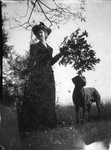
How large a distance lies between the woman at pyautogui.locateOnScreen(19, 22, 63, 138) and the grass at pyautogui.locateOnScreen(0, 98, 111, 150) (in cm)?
8

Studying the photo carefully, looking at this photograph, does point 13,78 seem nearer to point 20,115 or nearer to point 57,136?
point 20,115

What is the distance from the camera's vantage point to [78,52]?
228cm

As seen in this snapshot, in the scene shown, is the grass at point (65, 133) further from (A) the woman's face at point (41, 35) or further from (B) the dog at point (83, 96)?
(A) the woman's face at point (41, 35)

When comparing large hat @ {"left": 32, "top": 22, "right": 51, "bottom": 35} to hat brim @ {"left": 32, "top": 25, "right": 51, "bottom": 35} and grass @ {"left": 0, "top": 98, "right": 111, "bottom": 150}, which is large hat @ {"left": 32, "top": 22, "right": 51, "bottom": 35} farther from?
grass @ {"left": 0, "top": 98, "right": 111, "bottom": 150}

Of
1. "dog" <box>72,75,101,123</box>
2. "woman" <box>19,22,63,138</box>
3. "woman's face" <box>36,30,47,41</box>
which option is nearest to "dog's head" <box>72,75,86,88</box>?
"dog" <box>72,75,101,123</box>

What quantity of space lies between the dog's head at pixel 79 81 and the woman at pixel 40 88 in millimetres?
220

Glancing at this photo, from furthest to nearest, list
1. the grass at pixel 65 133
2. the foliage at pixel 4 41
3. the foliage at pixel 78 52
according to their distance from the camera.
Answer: the foliage at pixel 4 41
the foliage at pixel 78 52
the grass at pixel 65 133

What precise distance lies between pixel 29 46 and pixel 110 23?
0.86 m

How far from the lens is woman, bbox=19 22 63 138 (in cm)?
220

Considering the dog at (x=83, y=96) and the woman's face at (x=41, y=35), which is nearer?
the dog at (x=83, y=96)

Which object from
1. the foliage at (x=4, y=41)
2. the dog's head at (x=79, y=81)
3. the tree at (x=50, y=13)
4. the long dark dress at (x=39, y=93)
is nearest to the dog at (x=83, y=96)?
the dog's head at (x=79, y=81)

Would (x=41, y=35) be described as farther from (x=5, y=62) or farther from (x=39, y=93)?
(x=39, y=93)

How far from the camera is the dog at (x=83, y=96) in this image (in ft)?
7.14

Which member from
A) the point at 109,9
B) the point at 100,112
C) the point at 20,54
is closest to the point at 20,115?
the point at 20,54
